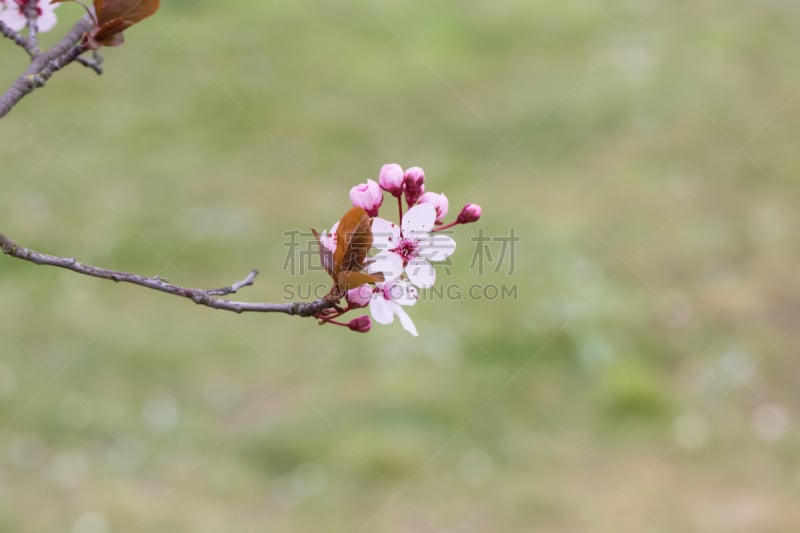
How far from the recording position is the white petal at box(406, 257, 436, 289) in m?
1.04

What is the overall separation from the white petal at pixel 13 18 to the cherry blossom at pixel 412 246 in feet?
2.04

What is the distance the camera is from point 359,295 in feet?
3.40

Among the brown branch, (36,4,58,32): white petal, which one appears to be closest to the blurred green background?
(36,4,58,32): white petal

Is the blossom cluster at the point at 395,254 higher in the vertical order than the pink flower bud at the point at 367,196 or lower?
lower

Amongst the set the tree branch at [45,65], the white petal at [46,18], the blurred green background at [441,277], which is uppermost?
the blurred green background at [441,277]

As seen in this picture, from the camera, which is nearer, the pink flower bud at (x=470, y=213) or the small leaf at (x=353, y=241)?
the small leaf at (x=353, y=241)

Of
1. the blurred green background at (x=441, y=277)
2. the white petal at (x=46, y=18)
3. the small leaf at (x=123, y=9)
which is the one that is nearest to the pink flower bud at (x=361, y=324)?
the small leaf at (x=123, y=9)

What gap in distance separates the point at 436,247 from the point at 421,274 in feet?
0.12

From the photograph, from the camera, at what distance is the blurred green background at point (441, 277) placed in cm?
303

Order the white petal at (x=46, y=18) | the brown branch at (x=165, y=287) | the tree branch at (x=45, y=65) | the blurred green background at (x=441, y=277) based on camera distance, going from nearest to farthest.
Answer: the brown branch at (x=165, y=287), the tree branch at (x=45, y=65), the white petal at (x=46, y=18), the blurred green background at (x=441, y=277)

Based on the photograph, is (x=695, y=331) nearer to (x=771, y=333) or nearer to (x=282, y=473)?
(x=771, y=333)

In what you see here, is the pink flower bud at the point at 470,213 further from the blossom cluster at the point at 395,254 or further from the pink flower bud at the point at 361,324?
the pink flower bud at the point at 361,324

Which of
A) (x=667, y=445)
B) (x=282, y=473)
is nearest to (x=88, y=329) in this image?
(x=282, y=473)

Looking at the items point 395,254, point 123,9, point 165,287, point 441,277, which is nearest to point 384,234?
point 395,254
